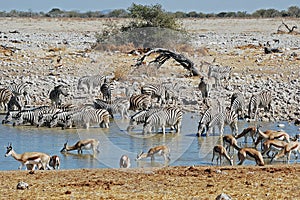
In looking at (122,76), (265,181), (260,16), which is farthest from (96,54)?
(260,16)

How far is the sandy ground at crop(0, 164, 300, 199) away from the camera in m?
8.64

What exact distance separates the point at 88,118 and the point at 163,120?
192 centimetres

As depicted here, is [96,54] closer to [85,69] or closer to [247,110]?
[85,69]

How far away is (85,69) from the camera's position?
977 inches

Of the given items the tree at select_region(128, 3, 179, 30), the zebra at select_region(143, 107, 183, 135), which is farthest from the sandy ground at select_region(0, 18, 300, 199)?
the tree at select_region(128, 3, 179, 30)

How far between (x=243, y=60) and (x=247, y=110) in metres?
7.95

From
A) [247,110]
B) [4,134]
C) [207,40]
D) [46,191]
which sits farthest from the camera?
[207,40]

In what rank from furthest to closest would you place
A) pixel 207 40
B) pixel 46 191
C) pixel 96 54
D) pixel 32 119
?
pixel 207 40
pixel 96 54
pixel 32 119
pixel 46 191

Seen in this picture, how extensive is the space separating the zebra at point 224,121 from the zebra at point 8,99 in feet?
19.4

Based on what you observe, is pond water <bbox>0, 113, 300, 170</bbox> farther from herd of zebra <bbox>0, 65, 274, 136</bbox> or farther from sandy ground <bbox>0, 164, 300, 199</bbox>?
sandy ground <bbox>0, 164, 300, 199</bbox>

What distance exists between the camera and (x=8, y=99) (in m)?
19.1

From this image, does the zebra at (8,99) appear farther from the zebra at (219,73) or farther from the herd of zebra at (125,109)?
the zebra at (219,73)

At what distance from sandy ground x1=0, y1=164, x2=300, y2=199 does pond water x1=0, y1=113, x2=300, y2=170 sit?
5.04ft

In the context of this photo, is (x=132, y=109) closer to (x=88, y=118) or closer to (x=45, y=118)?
(x=88, y=118)
